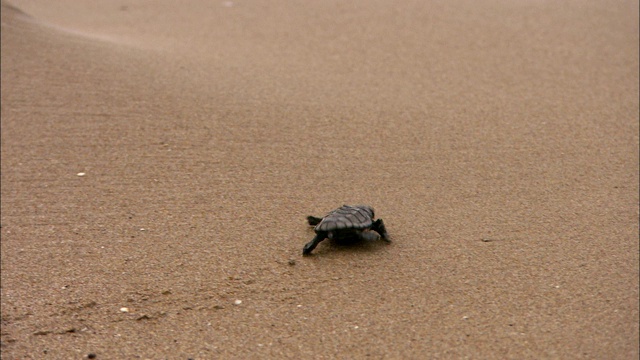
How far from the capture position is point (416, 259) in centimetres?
306

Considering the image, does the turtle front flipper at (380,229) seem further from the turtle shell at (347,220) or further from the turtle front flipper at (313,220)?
the turtle front flipper at (313,220)

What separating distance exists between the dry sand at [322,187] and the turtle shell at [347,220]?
0.48 feet

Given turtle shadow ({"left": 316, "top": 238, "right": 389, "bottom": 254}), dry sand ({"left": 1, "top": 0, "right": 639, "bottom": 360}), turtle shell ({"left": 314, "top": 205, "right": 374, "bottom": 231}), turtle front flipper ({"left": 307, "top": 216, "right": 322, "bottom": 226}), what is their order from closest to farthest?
dry sand ({"left": 1, "top": 0, "right": 639, "bottom": 360}) < turtle shell ({"left": 314, "top": 205, "right": 374, "bottom": 231}) < turtle shadow ({"left": 316, "top": 238, "right": 389, "bottom": 254}) < turtle front flipper ({"left": 307, "top": 216, "right": 322, "bottom": 226})

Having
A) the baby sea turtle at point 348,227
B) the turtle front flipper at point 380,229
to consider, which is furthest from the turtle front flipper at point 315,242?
the turtle front flipper at point 380,229

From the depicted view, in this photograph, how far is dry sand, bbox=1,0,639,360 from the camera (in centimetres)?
270

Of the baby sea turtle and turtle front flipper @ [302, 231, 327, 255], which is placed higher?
the baby sea turtle

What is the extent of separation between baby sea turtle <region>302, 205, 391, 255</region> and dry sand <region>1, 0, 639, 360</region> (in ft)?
0.24

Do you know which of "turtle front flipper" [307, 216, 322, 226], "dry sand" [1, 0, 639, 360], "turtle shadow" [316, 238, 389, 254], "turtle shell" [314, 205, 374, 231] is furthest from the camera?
"turtle front flipper" [307, 216, 322, 226]

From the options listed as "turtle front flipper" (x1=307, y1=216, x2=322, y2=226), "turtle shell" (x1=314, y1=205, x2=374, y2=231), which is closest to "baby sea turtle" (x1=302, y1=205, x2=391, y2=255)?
"turtle shell" (x1=314, y1=205, x2=374, y2=231)

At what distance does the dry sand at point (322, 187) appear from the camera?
2.70 meters

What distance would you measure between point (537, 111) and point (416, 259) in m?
2.04

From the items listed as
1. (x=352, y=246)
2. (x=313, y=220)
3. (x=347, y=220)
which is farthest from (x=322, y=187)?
(x=347, y=220)

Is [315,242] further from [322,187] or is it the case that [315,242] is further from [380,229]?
[322,187]

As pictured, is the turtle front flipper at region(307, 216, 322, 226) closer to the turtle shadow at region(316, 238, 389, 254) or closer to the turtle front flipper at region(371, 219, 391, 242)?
the turtle shadow at region(316, 238, 389, 254)
